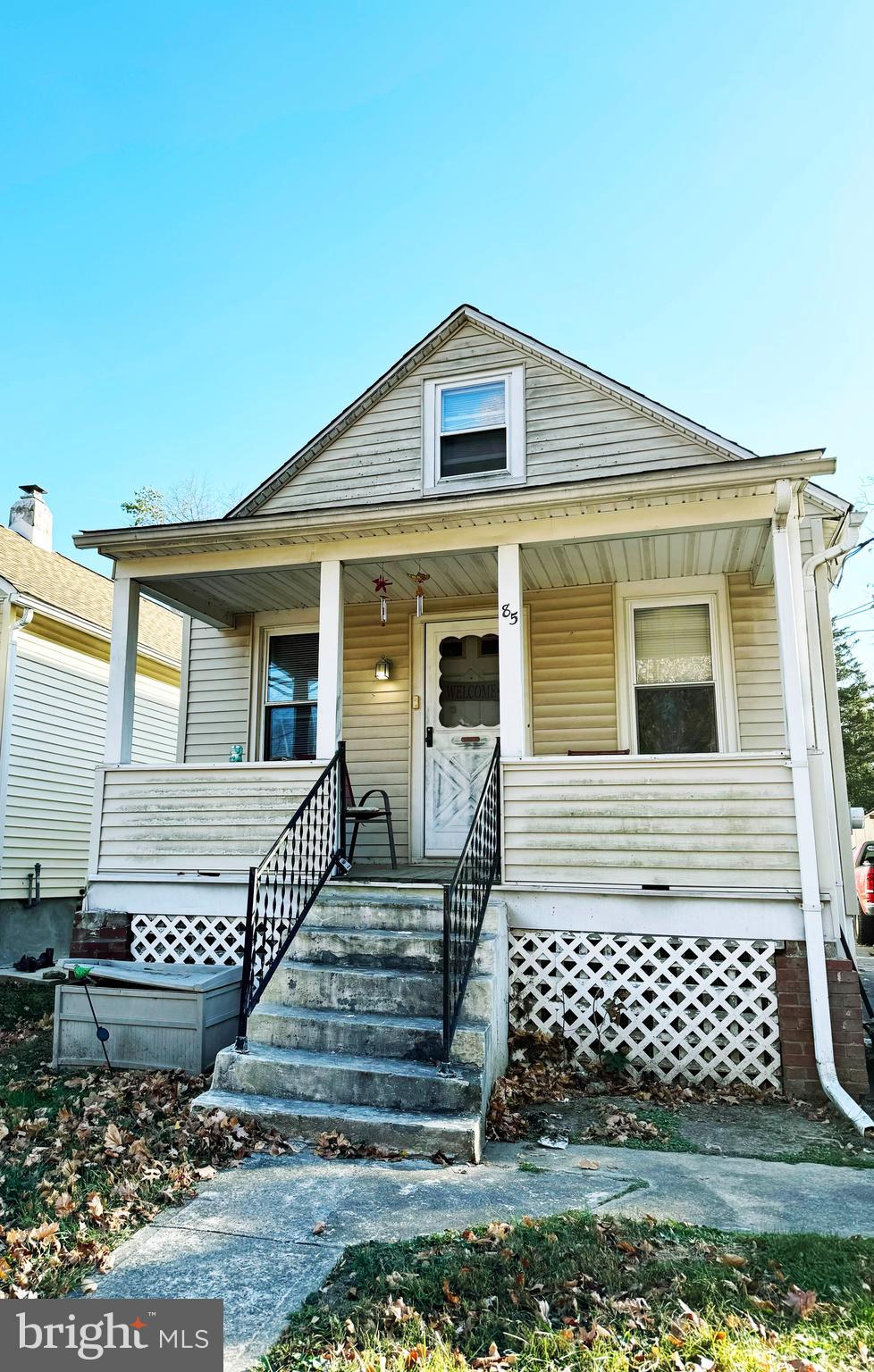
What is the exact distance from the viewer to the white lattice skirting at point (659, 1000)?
17.7 feet

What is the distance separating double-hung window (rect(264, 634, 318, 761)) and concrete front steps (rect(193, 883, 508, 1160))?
3.16m

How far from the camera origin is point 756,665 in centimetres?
741

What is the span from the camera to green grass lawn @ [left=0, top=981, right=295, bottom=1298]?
115 inches

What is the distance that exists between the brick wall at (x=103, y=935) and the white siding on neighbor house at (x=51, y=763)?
3.96 meters

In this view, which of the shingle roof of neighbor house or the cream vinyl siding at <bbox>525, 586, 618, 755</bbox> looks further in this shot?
the shingle roof of neighbor house

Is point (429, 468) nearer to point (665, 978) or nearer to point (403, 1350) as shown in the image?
point (665, 978)

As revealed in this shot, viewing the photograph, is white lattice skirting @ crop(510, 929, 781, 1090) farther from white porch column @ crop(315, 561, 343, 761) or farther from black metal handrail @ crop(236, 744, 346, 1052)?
white porch column @ crop(315, 561, 343, 761)

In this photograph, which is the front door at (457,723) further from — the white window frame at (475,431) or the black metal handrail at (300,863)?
the black metal handrail at (300,863)

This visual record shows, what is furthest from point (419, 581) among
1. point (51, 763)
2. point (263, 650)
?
point (51, 763)

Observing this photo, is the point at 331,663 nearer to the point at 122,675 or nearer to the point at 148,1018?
the point at 122,675

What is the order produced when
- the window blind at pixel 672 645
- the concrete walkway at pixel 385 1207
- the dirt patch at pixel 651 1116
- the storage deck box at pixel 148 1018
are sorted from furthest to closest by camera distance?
1. the window blind at pixel 672 645
2. the storage deck box at pixel 148 1018
3. the dirt patch at pixel 651 1116
4. the concrete walkway at pixel 385 1207

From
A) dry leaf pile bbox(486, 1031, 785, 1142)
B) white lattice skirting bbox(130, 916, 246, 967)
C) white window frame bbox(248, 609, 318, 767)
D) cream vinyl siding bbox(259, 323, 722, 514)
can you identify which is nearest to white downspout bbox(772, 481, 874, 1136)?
dry leaf pile bbox(486, 1031, 785, 1142)

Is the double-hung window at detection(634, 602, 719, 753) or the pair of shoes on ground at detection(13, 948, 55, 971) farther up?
the double-hung window at detection(634, 602, 719, 753)

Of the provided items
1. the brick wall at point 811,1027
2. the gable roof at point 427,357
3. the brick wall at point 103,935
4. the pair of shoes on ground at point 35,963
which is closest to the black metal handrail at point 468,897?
the brick wall at point 811,1027
